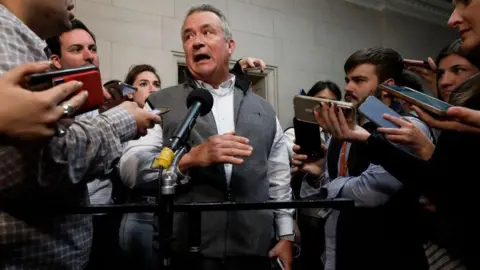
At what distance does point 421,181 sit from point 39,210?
994mm

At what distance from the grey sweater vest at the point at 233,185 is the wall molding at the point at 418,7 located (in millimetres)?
3199

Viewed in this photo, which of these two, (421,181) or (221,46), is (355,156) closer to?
(421,181)

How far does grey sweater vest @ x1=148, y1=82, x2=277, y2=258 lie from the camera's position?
1.43 m

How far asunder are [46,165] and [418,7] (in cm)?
485

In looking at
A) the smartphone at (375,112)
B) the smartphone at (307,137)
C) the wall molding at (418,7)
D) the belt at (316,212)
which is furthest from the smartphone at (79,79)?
the wall molding at (418,7)

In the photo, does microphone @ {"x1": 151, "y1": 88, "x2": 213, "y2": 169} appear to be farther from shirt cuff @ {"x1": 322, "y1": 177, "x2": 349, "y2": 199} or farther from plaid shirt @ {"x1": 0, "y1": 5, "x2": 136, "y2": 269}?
→ shirt cuff @ {"x1": 322, "y1": 177, "x2": 349, "y2": 199}

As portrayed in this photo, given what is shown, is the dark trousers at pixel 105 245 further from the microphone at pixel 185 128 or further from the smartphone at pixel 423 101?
the smartphone at pixel 423 101

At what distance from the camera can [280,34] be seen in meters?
3.90

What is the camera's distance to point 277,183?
1.72m

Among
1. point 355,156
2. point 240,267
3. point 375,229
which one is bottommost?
point 240,267

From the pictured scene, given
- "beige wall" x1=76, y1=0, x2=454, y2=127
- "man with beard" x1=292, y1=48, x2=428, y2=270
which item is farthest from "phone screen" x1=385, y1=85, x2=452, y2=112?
"beige wall" x1=76, y1=0, x2=454, y2=127

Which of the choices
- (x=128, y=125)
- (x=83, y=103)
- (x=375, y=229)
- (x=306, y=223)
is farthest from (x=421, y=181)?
(x=306, y=223)

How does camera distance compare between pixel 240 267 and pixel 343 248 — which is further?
pixel 343 248

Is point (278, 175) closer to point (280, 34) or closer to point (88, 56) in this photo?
point (88, 56)
